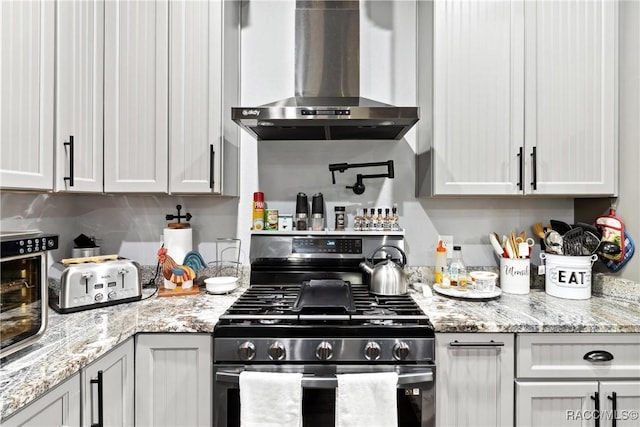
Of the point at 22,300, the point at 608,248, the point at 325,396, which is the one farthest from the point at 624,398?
the point at 22,300

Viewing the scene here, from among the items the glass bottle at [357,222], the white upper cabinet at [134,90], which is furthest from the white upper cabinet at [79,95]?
the glass bottle at [357,222]

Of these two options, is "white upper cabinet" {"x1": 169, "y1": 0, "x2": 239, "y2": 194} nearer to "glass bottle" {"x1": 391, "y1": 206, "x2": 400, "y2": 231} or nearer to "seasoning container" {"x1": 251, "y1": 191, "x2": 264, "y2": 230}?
"seasoning container" {"x1": 251, "y1": 191, "x2": 264, "y2": 230}

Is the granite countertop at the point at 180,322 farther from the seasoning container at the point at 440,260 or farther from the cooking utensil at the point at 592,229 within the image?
the cooking utensil at the point at 592,229

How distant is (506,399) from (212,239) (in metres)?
1.68

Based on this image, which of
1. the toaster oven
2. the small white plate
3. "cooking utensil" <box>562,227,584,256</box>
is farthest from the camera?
"cooking utensil" <box>562,227,584,256</box>

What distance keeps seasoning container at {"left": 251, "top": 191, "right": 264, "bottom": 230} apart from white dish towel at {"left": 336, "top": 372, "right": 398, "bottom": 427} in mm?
981

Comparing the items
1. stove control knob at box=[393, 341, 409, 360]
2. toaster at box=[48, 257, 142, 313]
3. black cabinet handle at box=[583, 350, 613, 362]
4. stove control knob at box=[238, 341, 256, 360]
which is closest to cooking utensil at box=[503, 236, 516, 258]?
black cabinet handle at box=[583, 350, 613, 362]

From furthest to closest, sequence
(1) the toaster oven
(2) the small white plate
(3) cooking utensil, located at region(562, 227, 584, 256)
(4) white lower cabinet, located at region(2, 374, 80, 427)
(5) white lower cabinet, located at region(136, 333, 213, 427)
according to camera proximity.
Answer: (3) cooking utensil, located at region(562, 227, 584, 256), (2) the small white plate, (5) white lower cabinet, located at region(136, 333, 213, 427), (1) the toaster oven, (4) white lower cabinet, located at region(2, 374, 80, 427)

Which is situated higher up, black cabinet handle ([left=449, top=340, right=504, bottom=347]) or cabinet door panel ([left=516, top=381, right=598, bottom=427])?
black cabinet handle ([left=449, top=340, right=504, bottom=347])

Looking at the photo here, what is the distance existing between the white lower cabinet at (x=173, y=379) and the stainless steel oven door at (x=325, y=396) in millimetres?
63

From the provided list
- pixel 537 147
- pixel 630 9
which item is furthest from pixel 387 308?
pixel 630 9

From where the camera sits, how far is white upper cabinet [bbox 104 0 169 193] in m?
1.77

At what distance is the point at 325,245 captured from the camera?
1.99 m

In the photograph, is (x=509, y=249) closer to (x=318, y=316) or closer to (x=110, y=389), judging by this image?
(x=318, y=316)
